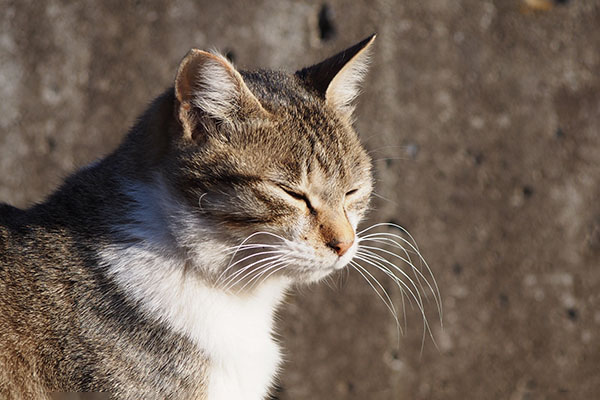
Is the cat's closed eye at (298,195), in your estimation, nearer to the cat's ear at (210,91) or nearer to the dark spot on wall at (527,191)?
the cat's ear at (210,91)

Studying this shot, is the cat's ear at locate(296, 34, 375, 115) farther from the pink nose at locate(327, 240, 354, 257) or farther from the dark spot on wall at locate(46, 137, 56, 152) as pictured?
the dark spot on wall at locate(46, 137, 56, 152)

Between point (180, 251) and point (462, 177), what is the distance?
6.93ft

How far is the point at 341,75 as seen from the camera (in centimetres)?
246

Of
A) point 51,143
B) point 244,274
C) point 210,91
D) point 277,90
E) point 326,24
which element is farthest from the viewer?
point 326,24

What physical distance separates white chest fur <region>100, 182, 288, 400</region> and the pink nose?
353 millimetres

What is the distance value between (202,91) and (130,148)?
1.37ft

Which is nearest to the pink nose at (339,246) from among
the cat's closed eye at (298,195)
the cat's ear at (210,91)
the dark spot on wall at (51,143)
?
the cat's closed eye at (298,195)

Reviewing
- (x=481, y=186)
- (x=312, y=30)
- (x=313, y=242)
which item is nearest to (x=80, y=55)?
(x=312, y=30)

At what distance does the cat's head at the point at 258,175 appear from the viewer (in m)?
2.07

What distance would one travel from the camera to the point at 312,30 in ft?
11.8

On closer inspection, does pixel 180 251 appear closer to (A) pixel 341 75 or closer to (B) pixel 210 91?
(B) pixel 210 91

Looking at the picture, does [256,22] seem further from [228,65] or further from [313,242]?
[313,242]

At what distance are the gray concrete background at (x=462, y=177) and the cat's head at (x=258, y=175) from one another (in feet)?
4.38

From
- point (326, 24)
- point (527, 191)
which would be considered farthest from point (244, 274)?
point (527, 191)
